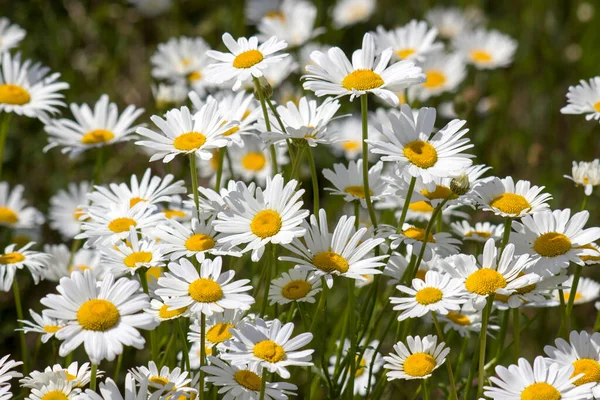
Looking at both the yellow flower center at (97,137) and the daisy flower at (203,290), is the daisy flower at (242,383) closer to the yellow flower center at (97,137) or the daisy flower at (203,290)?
the daisy flower at (203,290)

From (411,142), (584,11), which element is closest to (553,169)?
(584,11)

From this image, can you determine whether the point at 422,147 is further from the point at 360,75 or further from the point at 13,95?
the point at 13,95

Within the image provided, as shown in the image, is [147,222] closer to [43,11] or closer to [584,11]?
[43,11]

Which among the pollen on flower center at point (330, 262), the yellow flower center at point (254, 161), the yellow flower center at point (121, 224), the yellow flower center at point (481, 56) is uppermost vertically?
the yellow flower center at point (481, 56)

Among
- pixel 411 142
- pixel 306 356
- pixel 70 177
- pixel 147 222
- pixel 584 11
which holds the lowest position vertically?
pixel 306 356

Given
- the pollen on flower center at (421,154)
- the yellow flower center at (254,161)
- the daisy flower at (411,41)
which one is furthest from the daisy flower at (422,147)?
the yellow flower center at (254,161)

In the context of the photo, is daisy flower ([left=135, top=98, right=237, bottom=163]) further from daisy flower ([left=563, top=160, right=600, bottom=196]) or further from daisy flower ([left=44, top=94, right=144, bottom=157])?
daisy flower ([left=563, top=160, right=600, bottom=196])

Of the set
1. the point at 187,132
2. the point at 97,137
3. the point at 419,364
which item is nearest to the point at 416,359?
the point at 419,364
